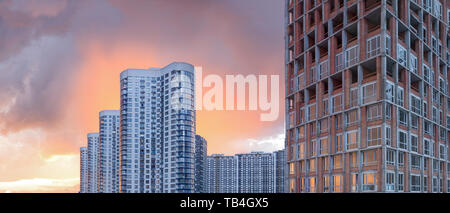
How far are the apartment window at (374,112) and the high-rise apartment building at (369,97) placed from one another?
0.13 meters

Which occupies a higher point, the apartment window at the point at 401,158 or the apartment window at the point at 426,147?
the apartment window at the point at 426,147

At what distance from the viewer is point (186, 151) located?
451ft

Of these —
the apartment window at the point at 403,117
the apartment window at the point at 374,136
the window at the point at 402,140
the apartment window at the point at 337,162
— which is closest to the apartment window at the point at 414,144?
the window at the point at 402,140

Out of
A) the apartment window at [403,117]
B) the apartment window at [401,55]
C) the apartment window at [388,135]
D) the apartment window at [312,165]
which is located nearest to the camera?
the apartment window at [388,135]

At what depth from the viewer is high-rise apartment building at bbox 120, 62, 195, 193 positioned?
13800 cm

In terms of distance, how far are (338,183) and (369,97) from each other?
12.7m

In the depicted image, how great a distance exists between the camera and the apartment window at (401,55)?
Answer: 5663 centimetres

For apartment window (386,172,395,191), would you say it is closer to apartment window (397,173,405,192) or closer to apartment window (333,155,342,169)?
apartment window (397,173,405,192)

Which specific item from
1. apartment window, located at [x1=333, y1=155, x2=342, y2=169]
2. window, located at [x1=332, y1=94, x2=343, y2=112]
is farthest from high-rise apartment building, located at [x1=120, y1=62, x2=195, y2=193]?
apartment window, located at [x1=333, y1=155, x2=342, y2=169]

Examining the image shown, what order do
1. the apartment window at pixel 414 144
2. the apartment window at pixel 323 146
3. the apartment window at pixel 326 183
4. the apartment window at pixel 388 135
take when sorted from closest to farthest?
the apartment window at pixel 388 135, the apartment window at pixel 414 144, the apartment window at pixel 326 183, the apartment window at pixel 323 146

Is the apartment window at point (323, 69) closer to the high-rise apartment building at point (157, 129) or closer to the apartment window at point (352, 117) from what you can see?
the apartment window at point (352, 117)

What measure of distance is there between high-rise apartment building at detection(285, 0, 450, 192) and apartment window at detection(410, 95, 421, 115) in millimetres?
143
